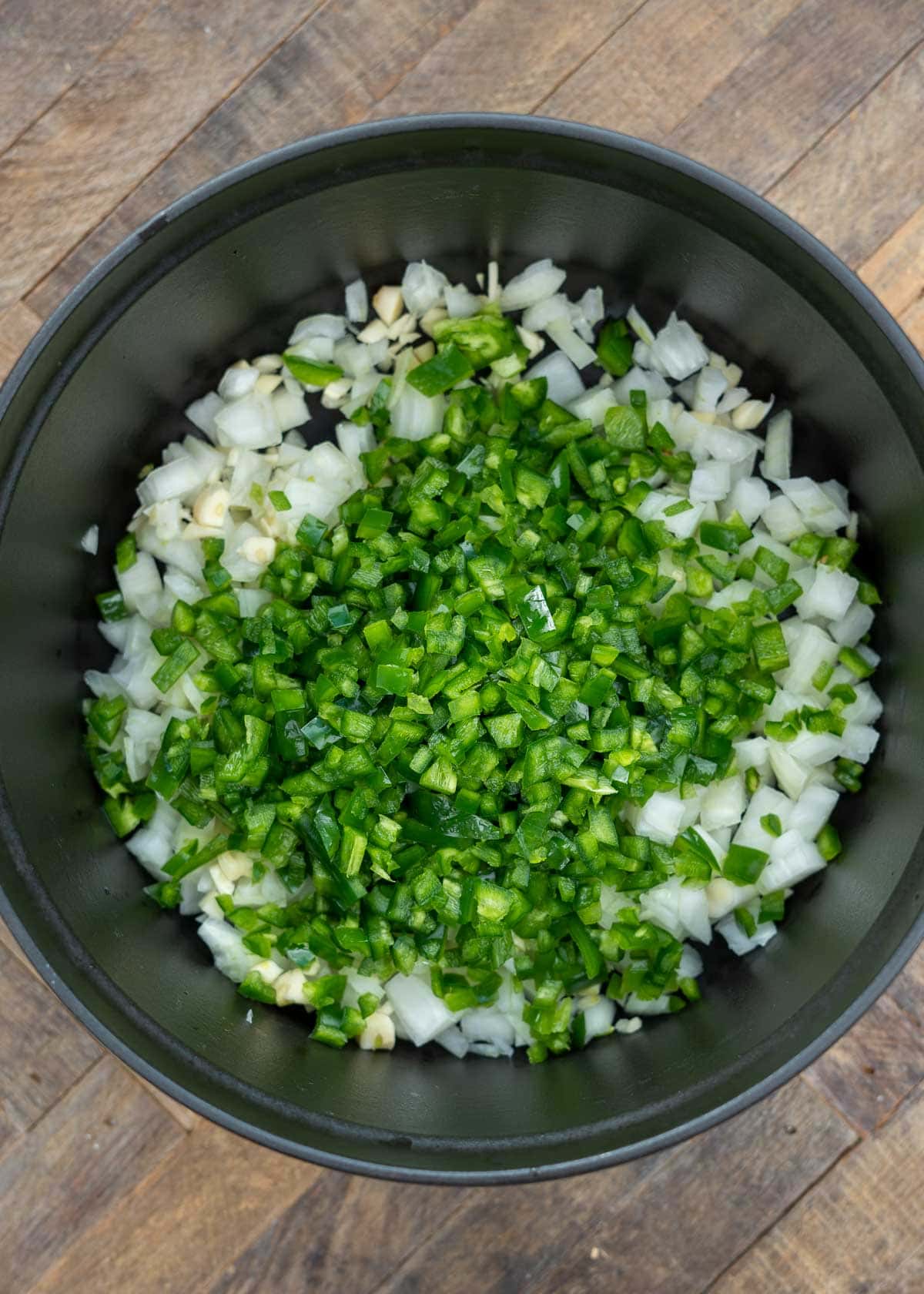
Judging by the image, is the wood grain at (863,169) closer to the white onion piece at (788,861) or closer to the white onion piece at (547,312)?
the white onion piece at (547,312)

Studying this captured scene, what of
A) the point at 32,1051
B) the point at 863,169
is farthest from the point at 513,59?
the point at 32,1051

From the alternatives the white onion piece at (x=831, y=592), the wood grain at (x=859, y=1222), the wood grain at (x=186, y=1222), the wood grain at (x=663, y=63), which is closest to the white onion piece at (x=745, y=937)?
the wood grain at (x=859, y=1222)

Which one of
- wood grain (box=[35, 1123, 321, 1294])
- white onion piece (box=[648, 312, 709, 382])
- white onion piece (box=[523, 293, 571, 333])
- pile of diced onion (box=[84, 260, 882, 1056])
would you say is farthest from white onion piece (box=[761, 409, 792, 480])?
wood grain (box=[35, 1123, 321, 1294])

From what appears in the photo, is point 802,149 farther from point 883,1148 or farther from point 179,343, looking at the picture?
point 883,1148

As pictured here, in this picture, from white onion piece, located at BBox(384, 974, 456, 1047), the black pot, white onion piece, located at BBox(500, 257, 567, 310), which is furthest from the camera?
white onion piece, located at BBox(500, 257, 567, 310)

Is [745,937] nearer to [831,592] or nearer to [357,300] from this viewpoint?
[831,592]

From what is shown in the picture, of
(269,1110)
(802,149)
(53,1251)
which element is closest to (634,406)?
(802,149)

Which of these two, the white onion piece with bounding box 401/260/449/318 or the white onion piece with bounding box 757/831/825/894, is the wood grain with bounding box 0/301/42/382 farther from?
the white onion piece with bounding box 757/831/825/894
